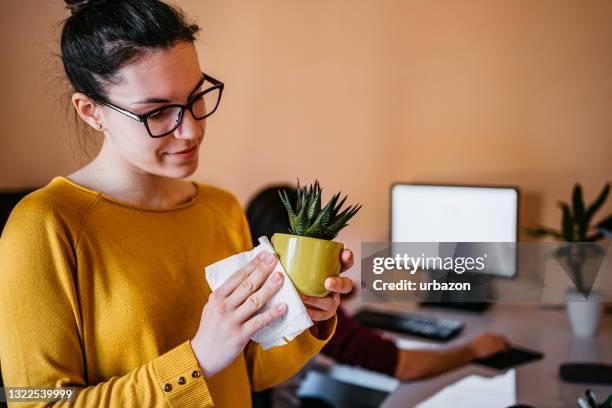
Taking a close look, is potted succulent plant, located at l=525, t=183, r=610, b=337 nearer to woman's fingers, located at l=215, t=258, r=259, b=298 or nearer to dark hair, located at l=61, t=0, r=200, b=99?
woman's fingers, located at l=215, t=258, r=259, b=298

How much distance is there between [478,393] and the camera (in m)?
1.39

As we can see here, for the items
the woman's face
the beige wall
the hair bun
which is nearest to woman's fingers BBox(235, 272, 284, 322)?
the woman's face

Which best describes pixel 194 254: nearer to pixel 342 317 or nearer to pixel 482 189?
pixel 342 317

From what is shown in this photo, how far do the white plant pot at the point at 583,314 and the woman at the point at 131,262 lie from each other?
1.22 meters

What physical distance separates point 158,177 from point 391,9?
56.9 inches

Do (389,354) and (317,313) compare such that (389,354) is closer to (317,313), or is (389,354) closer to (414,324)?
(414,324)

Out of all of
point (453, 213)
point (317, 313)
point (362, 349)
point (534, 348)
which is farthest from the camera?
point (453, 213)

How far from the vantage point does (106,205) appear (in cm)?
88

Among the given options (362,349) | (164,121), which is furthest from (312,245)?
(362,349)

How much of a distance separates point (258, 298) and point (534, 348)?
4.22 feet

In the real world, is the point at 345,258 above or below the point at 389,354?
above

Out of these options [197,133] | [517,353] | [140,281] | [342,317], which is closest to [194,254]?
[140,281]

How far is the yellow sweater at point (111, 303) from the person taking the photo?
74 centimetres

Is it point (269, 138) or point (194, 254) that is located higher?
point (269, 138)
